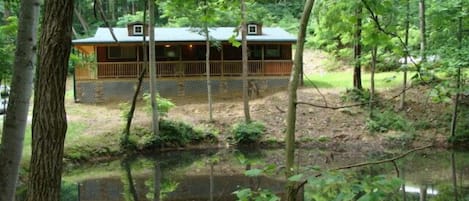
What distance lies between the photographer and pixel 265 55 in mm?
29609

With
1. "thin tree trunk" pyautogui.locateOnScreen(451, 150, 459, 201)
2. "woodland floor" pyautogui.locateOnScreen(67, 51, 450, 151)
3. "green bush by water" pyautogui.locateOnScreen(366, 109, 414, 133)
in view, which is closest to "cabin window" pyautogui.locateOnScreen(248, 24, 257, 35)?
"woodland floor" pyautogui.locateOnScreen(67, 51, 450, 151)

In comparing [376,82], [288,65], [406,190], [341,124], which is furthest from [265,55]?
[406,190]

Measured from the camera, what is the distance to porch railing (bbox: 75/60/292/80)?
27234 millimetres

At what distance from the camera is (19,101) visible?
3701 millimetres

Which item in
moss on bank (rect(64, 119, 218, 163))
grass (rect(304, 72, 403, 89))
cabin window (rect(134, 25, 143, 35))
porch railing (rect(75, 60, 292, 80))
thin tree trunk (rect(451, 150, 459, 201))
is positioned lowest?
thin tree trunk (rect(451, 150, 459, 201))

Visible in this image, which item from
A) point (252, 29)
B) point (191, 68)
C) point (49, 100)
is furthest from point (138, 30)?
point (49, 100)

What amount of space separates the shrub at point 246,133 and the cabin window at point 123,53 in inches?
402

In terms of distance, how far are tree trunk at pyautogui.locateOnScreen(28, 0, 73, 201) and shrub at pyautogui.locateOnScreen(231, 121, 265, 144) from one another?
16880mm

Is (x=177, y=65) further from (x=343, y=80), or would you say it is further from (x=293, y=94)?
(x=293, y=94)

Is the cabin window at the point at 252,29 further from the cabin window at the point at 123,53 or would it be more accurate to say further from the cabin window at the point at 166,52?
the cabin window at the point at 123,53

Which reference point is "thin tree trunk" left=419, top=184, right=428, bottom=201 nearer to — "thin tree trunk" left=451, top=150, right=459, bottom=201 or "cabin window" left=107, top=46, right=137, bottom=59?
"thin tree trunk" left=451, top=150, right=459, bottom=201

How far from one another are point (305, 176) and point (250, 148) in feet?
56.6

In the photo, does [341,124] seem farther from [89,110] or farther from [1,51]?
[1,51]

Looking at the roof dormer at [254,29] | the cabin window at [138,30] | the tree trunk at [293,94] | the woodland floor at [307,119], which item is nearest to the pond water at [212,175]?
the woodland floor at [307,119]
